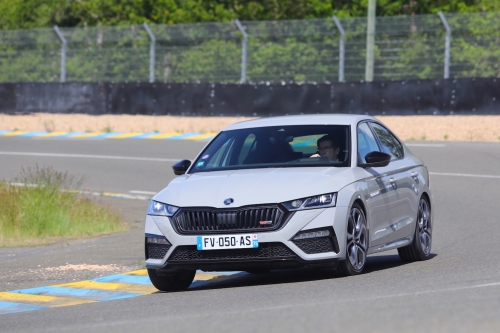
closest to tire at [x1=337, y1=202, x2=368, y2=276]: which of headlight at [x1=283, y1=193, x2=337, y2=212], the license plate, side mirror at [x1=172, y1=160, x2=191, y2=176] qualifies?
headlight at [x1=283, y1=193, x2=337, y2=212]

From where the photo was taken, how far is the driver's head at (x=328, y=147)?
1021cm

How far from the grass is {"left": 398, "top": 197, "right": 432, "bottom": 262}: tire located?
498 centimetres

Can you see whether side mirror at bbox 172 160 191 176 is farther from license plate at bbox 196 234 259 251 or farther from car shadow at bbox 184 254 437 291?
license plate at bbox 196 234 259 251

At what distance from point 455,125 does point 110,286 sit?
1670 centimetres

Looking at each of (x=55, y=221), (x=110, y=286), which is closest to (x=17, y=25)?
(x=55, y=221)

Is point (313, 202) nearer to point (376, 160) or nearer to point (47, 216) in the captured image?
point (376, 160)

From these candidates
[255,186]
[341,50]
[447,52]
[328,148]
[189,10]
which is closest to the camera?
[255,186]

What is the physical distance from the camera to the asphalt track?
Answer: 690cm

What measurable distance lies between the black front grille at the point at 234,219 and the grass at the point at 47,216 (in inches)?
201

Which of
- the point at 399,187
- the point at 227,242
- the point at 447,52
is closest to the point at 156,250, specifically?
the point at 227,242

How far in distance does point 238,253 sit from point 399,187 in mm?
2247

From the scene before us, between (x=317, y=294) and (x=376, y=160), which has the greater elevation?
(x=376, y=160)

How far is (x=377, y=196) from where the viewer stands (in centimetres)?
1012

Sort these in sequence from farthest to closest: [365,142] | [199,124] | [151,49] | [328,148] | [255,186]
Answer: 1. [151,49]
2. [199,124]
3. [365,142]
4. [328,148]
5. [255,186]
